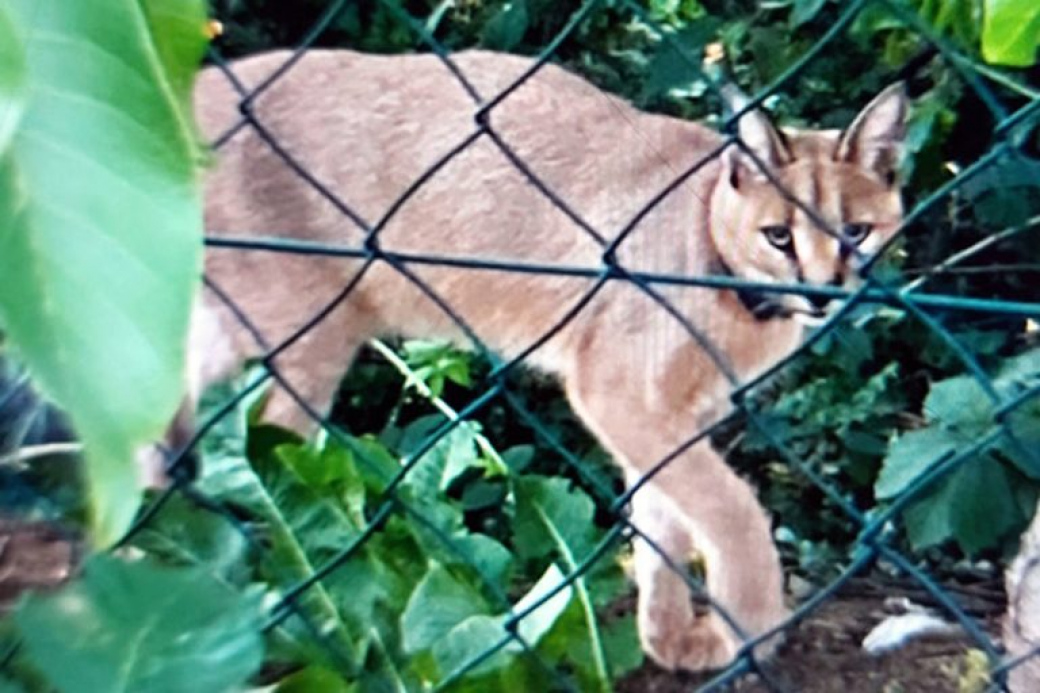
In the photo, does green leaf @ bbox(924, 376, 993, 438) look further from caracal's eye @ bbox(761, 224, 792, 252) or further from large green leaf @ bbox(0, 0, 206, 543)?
large green leaf @ bbox(0, 0, 206, 543)

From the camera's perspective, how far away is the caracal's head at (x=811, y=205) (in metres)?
2.09

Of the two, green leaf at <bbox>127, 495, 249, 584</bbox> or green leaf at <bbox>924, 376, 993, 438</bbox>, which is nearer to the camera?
green leaf at <bbox>127, 495, 249, 584</bbox>

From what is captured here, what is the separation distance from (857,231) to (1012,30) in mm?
1383

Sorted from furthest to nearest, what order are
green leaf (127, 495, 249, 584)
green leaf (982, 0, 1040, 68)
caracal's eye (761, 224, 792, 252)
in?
caracal's eye (761, 224, 792, 252) < green leaf (127, 495, 249, 584) < green leaf (982, 0, 1040, 68)

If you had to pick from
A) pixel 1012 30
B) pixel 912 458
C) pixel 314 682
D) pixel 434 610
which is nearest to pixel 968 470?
pixel 912 458

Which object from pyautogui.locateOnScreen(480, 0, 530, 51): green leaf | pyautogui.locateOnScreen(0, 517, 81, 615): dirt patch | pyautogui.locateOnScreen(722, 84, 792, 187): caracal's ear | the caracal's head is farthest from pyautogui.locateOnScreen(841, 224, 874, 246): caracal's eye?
pyautogui.locateOnScreen(0, 517, 81, 615): dirt patch

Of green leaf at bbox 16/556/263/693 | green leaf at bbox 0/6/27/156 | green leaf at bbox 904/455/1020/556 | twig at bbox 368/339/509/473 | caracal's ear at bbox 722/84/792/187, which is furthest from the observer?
twig at bbox 368/339/509/473

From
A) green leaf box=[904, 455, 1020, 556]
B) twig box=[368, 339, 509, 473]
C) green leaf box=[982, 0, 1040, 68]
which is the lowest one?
twig box=[368, 339, 509, 473]

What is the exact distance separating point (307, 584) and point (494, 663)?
9.1 inches

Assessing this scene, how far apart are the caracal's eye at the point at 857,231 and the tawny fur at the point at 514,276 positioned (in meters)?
0.04

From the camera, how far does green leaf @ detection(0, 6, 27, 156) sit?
1.36 feet

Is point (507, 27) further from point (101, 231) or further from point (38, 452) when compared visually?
point (101, 231)

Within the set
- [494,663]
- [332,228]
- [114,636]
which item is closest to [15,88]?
[114,636]

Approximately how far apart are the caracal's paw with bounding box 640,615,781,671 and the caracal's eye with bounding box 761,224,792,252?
0.55 m
